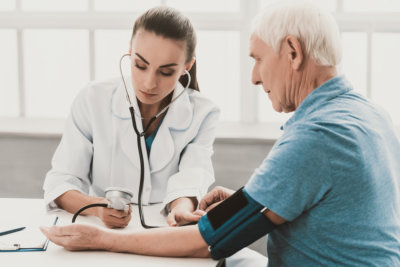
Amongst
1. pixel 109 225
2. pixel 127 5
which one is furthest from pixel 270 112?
pixel 109 225

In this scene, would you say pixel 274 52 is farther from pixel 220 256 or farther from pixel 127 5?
pixel 127 5

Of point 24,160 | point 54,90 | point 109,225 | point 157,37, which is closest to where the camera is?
point 109,225

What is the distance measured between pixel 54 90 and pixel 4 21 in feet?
1.54

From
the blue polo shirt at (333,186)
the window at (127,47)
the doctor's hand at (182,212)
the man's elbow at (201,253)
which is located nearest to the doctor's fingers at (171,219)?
the doctor's hand at (182,212)

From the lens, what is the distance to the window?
297cm

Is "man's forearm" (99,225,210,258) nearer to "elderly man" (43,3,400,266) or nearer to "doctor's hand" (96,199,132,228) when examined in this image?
"elderly man" (43,3,400,266)

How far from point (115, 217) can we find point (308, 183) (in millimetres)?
576

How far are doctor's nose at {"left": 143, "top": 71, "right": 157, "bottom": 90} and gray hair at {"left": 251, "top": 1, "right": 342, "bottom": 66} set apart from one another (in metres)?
0.51

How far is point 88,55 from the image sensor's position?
314 cm

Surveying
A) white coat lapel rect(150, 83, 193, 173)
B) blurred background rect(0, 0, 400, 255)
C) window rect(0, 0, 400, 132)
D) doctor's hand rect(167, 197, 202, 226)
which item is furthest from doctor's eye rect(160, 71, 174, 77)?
window rect(0, 0, 400, 132)

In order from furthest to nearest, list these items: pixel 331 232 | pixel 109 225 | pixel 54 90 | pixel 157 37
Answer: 1. pixel 54 90
2. pixel 157 37
3. pixel 109 225
4. pixel 331 232

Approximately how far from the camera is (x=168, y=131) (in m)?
1.81

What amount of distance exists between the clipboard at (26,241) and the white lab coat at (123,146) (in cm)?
34

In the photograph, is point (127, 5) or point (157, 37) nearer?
point (157, 37)
